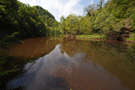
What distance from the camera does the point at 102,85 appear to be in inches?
101

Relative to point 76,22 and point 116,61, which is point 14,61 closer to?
point 116,61

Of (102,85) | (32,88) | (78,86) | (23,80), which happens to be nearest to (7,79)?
(23,80)

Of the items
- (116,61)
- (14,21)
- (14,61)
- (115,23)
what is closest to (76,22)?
(115,23)

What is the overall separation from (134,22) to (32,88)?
23617 millimetres

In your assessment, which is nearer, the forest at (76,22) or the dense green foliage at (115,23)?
the forest at (76,22)

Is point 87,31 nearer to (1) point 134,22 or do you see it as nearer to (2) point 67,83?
(1) point 134,22

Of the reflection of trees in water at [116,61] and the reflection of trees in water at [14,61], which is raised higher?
the reflection of trees in water at [14,61]

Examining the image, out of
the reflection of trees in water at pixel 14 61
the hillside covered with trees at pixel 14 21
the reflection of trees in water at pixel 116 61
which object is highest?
the hillside covered with trees at pixel 14 21

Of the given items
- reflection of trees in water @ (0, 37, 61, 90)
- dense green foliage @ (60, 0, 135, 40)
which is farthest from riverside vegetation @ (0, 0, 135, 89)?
reflection of trees in water @ (0, 37, 61, 90)

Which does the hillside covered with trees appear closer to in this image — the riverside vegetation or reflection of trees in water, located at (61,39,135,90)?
the riverside vegetation

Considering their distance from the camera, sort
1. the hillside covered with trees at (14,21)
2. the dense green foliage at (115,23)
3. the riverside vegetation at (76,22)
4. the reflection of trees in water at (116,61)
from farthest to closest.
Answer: the dense green foliage at (115,23) < the riverside vegetation at (76,22) < the hillside covered with trees at (14,21) < the reflection of trees in water at (116,61)

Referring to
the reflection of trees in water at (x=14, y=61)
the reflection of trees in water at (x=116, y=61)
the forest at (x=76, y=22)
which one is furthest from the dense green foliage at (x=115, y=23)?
the reflection of trees in water at (x=14, y=61)

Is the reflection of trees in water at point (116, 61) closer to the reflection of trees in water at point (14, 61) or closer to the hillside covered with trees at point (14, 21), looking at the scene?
the reflection of trees in water at point (14, 61)

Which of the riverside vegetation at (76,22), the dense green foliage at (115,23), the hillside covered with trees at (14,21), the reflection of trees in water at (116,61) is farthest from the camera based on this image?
the dense green foliage at (115,23)
